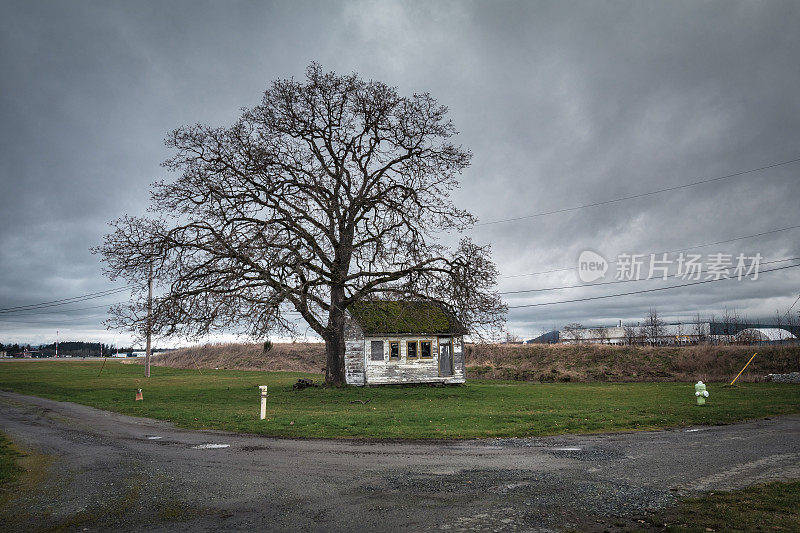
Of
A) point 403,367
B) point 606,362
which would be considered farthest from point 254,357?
point 606,362

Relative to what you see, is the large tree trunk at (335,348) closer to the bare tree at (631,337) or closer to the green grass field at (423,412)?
the green grass field at (423,412)

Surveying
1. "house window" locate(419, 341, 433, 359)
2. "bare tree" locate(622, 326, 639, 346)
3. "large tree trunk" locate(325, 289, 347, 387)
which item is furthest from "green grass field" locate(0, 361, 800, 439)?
"bare tree" locate(622, 326, 639, 346)

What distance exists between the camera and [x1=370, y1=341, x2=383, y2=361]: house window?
106ft

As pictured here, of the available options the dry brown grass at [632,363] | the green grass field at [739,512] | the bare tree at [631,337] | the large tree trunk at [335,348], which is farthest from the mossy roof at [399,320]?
the bare tree at [631,337]

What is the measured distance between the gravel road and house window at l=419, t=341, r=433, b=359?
20.8 metres

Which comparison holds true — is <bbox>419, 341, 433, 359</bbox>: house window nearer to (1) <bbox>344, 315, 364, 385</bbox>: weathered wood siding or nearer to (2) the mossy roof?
(2) the mossy roof

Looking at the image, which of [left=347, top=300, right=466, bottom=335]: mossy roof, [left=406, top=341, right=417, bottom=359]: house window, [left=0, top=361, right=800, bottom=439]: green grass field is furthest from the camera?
[left=406, top=341, right=417, bottom=359]: house window

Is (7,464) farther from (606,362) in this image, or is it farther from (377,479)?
(606,362)

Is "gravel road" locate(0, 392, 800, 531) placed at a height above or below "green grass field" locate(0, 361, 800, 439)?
above

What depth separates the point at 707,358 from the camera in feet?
137

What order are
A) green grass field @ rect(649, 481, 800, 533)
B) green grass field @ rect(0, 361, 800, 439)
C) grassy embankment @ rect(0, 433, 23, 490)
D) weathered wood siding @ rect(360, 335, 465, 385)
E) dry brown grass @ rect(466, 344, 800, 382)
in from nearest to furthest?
green grass field @ rect(649, 481, 800, 533) < grassy embankment @ rect(0, 433, 23, 490) < green grass field @ rect(0, 361, 800, 439) < weathered wood siding @ rect(360, 335, 465, 385) < dry brown grass @ rect(466, 344, 800, 382)

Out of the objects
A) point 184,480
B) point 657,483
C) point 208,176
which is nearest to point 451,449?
point 657,483

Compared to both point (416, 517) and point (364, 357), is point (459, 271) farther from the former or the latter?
point (416, 517)

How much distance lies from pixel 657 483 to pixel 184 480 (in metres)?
7.73
